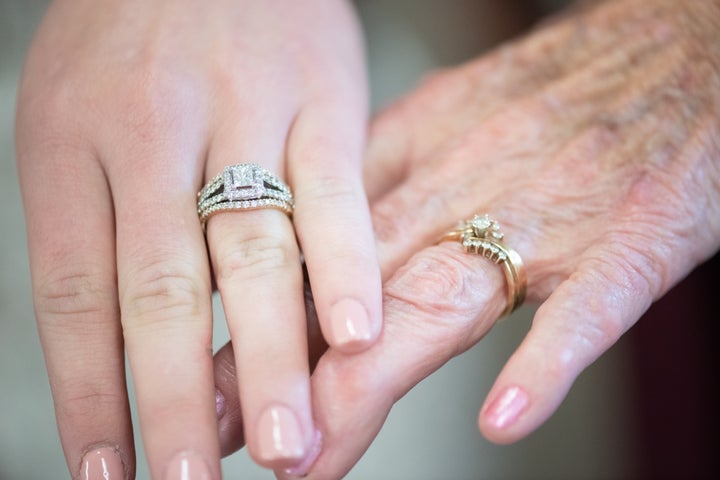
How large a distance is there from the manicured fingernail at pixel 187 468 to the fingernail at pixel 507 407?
32 centimetres

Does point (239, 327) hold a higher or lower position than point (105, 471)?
higher

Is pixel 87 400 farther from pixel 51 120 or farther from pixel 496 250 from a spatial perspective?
pixel 496 250

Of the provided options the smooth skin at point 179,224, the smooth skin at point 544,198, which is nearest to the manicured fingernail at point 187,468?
the smooth skin at point 179,224

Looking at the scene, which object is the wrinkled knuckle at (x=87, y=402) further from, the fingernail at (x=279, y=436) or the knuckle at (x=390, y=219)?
the knuckle at (x=390, y=219)

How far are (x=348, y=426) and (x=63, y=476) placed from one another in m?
0.79

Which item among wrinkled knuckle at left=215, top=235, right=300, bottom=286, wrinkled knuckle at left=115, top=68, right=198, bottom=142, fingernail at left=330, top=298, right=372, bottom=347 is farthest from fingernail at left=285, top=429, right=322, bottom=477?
wrinkled knuckle at left=115, top=68, right=198, bottom=142

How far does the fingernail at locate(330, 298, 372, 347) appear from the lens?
29.2 inches

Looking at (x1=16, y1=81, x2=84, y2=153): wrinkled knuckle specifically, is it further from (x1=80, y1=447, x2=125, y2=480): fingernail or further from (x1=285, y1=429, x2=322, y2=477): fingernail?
(x1=285, y1=429, x2=322, y2=477): fingernail

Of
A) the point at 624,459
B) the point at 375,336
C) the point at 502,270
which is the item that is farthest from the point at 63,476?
Answer: the point at 624,459

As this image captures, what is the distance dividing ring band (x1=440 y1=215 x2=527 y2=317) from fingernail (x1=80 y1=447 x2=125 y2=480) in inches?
21.1

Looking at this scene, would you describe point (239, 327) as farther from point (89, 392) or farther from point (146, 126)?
point (146, 126)

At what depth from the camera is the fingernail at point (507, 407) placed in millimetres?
696

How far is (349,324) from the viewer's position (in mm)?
749

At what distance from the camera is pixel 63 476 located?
1.23 meters
